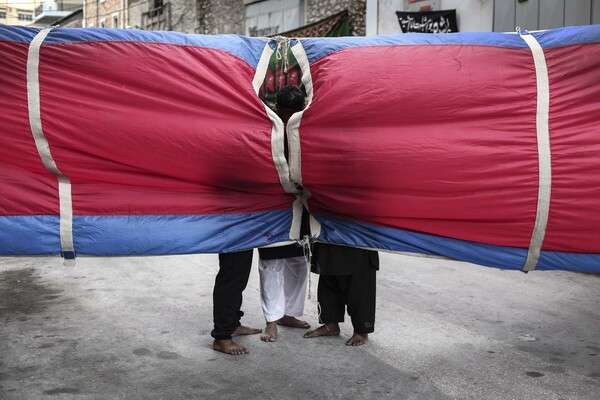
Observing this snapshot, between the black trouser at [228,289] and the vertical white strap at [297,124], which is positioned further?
the black trouser at [228,289]

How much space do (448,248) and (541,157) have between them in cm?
62

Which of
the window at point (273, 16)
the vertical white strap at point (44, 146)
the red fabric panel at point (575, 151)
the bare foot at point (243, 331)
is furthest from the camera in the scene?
the window at point (273, 16)

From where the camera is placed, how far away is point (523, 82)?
3277 mm

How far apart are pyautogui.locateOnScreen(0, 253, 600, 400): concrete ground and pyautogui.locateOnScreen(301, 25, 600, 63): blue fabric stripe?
1685mm

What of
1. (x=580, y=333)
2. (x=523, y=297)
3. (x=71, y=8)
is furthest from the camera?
(x=71, y=8)

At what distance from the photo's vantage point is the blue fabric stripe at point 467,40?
3279mm

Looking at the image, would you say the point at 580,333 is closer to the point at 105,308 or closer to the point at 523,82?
the point at 523,82

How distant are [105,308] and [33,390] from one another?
5.08 feet

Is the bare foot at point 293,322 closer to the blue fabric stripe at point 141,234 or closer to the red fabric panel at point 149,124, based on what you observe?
the blue fabric stripe at point 141,234

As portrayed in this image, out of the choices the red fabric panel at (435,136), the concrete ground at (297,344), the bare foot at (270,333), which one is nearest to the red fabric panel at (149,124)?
the red fabric panel at (435,136)

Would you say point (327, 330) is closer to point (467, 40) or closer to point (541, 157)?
point (541, 157)

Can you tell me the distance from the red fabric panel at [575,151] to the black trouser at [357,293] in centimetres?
120

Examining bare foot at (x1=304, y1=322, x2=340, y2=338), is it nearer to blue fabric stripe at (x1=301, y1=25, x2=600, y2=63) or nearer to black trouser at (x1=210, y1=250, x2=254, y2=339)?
black trouser at (x1=210, y1=250, x2=254, y2=339)

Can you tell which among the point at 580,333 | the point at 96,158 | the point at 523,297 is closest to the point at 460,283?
the point at 523,297
